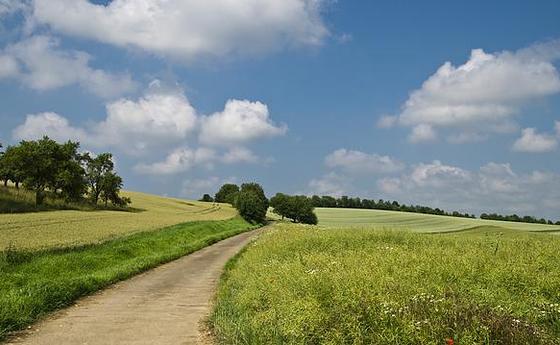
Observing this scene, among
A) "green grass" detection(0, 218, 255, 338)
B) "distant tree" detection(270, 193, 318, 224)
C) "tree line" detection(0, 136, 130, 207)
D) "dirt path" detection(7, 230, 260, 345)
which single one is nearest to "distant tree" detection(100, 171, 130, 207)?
"tree line" detection(0, 136, 130, 207)

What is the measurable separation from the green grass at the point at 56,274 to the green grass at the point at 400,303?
4.53m

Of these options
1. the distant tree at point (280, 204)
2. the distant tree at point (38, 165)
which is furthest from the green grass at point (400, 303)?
the distant tree at point (280, 204)

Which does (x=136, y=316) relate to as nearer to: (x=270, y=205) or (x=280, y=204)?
(x=280, y=204)

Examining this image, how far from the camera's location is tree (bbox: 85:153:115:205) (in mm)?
99000

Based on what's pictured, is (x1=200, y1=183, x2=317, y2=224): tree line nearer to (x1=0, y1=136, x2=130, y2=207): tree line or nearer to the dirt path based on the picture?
(x1=0, y1=136, x2=130, y2=207): tree line

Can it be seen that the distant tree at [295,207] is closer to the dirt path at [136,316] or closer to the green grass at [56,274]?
the green grass at [56,274]

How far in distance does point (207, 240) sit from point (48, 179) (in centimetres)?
4537

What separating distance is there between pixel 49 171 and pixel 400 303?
80062 millimetres

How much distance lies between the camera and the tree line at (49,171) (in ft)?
247

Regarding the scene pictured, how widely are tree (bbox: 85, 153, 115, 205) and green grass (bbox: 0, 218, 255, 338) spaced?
66337mm

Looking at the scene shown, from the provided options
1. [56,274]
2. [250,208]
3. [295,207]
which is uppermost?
[295,207]

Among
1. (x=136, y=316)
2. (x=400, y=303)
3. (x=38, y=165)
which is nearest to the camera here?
Answer: (x=400, y=303)

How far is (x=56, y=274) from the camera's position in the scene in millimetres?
20094

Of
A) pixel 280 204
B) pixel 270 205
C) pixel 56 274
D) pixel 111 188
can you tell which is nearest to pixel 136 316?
pixel 56 274
